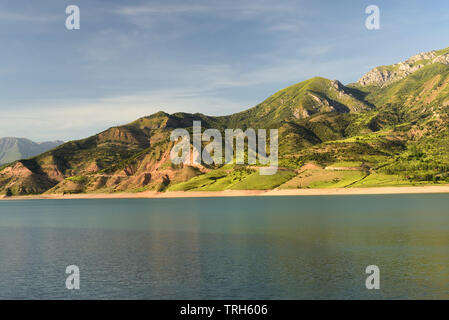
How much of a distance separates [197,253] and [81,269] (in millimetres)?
22377

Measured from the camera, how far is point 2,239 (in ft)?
372

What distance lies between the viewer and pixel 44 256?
3142 inches

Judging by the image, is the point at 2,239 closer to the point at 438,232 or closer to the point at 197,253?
the point at 197,253

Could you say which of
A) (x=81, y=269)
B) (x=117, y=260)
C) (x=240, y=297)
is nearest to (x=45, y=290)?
(x=81, y=269)

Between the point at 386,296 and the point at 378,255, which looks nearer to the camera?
the point at 386,296

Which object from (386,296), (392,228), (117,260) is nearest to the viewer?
(386,296)

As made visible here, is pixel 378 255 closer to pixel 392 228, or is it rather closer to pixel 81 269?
pixel 392 228

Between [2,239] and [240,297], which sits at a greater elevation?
[240,297]

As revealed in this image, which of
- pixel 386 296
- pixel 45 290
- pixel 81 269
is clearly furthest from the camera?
pixel 81 269

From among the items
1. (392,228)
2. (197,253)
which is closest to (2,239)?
(197,253)

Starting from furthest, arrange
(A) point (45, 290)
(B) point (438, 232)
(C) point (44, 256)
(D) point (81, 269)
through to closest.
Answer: (B) point (438, 232)
(C) point (44, 256)
(D) point (81, 269)
(A) point (45, 290)

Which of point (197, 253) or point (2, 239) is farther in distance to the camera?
point (2, 239)
